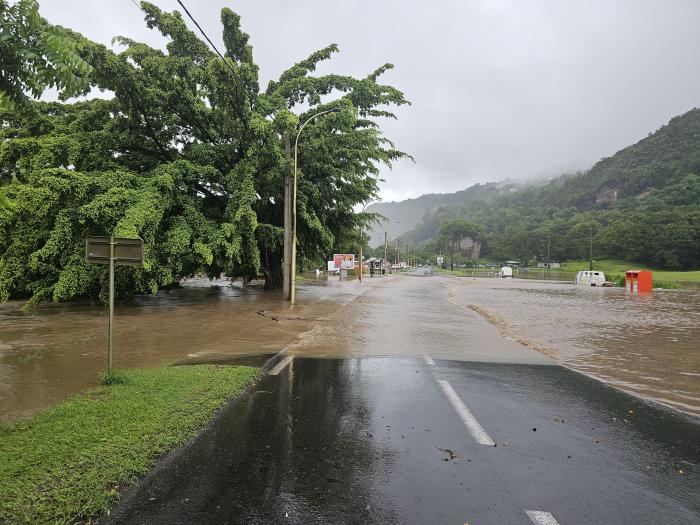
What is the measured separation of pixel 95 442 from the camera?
151 inches

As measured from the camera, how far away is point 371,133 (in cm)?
2108

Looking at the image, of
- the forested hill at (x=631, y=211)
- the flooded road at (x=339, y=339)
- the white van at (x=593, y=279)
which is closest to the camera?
the flooded road at (x=339, y=339)

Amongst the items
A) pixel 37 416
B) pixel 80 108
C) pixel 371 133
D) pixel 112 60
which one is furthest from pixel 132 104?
pixel 37 416

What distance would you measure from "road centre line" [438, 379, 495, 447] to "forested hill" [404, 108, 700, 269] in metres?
96.0

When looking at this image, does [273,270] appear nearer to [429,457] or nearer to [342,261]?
[342,261]

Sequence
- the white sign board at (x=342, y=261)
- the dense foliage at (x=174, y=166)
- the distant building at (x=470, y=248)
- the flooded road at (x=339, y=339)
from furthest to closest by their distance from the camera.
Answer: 1. the distant building at (x=470, y=248)
2. the white sign board at (x=342, y=261)
3. the dense foliage at (x=174, y=166)
4. the flooded road at (x=339, y=339)

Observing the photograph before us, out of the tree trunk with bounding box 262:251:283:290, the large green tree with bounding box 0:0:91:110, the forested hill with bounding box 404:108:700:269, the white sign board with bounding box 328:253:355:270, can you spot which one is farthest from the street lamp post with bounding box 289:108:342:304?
the forested hill with bounding box 404:108:700:269

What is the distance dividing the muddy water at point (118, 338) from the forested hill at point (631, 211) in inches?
3604

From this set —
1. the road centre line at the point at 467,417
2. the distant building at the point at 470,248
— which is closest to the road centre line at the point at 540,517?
the road centre line at the point at 467,417

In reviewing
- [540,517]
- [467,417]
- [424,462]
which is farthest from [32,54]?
[467,417]

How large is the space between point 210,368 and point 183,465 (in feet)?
11.4

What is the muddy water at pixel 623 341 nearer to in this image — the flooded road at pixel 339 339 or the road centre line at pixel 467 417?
the flooded road at pixel 339 339

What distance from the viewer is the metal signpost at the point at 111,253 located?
233 inches

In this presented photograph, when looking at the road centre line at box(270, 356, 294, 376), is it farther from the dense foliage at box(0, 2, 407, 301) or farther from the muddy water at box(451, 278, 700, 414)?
the dense foliage at box(0, 2, 407, 301)
